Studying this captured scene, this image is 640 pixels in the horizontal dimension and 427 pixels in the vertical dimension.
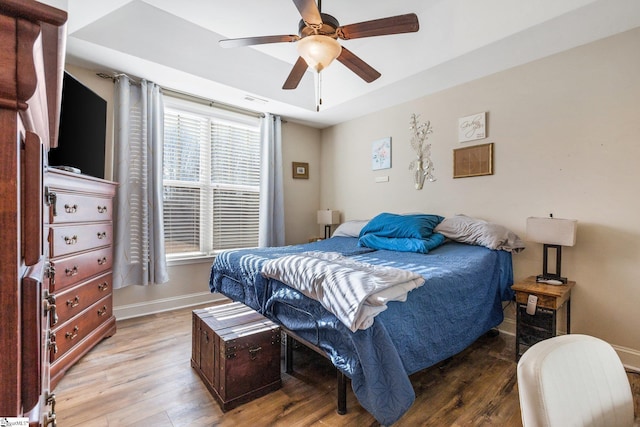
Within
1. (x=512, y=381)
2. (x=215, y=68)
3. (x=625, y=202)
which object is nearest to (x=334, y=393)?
(x=512, y=381)

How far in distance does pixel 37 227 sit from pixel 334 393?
6.06 feet

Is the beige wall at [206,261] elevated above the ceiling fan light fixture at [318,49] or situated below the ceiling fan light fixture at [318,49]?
below

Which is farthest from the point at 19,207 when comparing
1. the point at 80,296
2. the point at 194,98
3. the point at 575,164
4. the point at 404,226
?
the point at 194,98

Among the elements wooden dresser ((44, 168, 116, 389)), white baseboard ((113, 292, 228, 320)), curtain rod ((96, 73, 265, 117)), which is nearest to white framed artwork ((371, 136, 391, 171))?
curtain rod ((96, 73, 265, 117))

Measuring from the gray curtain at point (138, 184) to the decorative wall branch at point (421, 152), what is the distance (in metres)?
2.89

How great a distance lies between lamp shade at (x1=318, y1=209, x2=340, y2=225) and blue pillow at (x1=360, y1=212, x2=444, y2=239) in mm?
1071

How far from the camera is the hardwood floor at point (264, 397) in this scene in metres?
1.60

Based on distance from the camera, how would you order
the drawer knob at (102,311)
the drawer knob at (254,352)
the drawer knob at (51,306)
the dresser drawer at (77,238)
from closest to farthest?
the drawer knob at (51,306)
the drawer knob at (254,352)
the dresser drawer at (77,238)
the drawer knob at (102,311)

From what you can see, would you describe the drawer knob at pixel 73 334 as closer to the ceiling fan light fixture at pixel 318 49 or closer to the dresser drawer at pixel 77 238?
the dresser drawer at pixel 77 238

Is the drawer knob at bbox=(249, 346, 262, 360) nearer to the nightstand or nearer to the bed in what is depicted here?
the bed

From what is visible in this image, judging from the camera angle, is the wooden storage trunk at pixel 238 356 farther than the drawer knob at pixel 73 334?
No

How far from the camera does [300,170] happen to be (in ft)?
15.1

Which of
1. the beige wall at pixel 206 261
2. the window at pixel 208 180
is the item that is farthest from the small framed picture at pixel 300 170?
the window at pixel 208 180

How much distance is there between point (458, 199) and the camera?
3174mm
